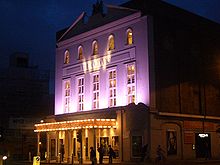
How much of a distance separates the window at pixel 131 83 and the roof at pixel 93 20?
5.89m

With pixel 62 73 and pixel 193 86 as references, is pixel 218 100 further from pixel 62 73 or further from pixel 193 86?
pixel 62 73

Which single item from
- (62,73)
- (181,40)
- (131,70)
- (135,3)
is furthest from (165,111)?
(62,73)

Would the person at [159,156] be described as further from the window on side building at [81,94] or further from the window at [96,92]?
the window on side building at [81,94]

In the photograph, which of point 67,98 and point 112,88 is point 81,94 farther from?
point 112,88

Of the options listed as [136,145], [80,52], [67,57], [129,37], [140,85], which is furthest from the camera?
[67,57]

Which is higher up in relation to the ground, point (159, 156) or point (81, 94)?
point (81, 94)

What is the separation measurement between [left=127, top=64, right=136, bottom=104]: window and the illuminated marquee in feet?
11.7

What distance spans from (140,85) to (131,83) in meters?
1.42

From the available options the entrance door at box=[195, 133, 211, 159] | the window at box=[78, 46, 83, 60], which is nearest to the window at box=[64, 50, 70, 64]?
the window at box=[78, 46, 83, 60]

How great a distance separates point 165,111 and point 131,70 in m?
5.52

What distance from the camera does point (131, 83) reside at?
136ft

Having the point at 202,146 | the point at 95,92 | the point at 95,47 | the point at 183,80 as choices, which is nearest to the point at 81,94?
the point at 95,92

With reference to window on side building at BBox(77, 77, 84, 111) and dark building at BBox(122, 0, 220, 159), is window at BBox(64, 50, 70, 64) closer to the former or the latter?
window on side building at BBox(77, 77, 84, 111)

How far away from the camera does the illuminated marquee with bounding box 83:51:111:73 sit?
45031 mm
